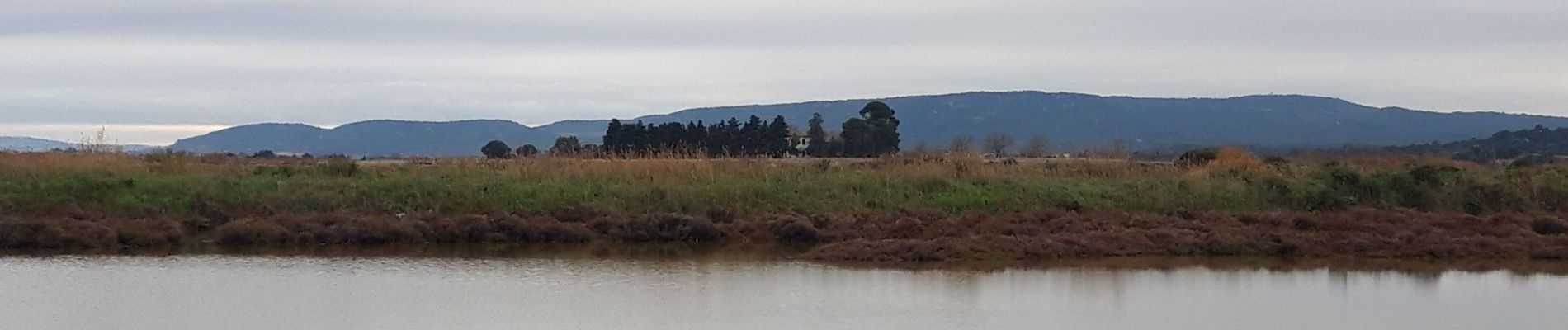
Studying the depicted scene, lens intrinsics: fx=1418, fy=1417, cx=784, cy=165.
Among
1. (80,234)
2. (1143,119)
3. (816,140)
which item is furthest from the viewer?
(1143,119)

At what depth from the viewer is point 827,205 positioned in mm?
19328

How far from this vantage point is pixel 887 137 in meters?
42.0

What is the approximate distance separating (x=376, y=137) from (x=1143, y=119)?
238ft

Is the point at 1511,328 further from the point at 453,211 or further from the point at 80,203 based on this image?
the point at 80,203

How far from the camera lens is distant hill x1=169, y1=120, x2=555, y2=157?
366 feet

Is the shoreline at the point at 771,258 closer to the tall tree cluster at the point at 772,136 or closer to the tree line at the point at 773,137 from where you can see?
the tree line at the point at 773,137

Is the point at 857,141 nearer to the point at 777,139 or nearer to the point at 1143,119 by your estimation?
the point at 777,139

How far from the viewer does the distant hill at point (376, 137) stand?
4387 inches

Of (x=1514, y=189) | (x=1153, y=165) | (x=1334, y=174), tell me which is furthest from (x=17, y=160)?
(x=1514, y=189)

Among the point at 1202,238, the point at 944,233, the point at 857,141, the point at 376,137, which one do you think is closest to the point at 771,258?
the point at 944,233

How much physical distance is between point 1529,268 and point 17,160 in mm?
20172

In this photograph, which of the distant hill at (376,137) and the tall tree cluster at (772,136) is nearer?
the tall tree cluster at (772,136)

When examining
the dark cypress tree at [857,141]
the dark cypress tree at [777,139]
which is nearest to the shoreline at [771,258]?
the dark cypress tree at [777,139]

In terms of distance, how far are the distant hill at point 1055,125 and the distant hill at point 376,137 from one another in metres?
0.14
